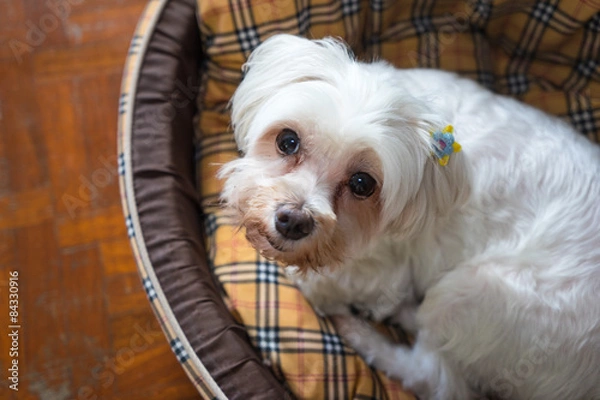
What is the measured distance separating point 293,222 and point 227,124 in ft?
3.20

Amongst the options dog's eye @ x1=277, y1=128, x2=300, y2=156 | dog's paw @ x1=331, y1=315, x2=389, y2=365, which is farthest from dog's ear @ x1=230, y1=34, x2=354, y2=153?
dog's paw @ x1=331, y1=315, x2=389, y2=365

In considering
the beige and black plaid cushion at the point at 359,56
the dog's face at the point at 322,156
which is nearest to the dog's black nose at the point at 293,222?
the dog's face at the point at 322,156

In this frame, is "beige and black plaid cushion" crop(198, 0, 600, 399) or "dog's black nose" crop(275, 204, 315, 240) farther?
"beige and black plaid cushion" crop(198, 0, 600, 399)

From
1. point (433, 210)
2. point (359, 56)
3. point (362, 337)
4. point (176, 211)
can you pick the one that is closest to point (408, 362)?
point (362, 337)

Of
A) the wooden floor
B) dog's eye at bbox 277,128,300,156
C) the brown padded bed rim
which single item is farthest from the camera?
the wooden floor

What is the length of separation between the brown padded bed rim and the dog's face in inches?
15.8

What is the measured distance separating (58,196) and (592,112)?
2.14 metres

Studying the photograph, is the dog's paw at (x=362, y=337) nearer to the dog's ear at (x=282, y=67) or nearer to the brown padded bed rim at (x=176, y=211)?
the brown padded bed rim at (x=176, y=211)

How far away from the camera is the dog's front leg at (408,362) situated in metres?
1.82

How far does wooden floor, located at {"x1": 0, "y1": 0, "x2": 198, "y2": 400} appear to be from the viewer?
2.08m

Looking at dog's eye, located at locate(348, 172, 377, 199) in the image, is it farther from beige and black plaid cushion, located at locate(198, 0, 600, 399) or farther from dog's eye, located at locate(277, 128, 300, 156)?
beige and black plaid cushion, located at locate(198, 0, 600, 399)

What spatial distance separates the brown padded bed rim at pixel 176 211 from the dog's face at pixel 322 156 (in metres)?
0.40

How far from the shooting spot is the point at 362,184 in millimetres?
1535

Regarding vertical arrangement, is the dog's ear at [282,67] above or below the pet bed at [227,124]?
above
